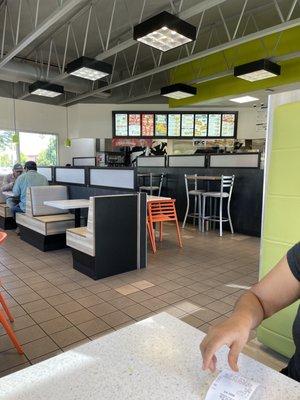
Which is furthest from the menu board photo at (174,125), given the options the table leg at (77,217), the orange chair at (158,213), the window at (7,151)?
the table leg at (77,217)

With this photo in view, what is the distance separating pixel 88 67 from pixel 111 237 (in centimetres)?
363

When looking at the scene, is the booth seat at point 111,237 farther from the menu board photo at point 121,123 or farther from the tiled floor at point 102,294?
the menu board photo at point 121,123

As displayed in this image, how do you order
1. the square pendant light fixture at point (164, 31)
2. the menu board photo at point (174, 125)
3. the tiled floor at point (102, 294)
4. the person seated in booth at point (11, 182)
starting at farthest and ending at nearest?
the menu board photo at point (174, 125)
the person seated in booth at point (11, 182)
the square pendant light fixture at point (164, 31)
the tiled floor at point (102, 294)

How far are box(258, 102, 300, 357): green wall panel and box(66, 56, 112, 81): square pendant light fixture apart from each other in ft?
15.0

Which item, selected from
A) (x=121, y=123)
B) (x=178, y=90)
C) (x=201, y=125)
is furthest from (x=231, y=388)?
(x=121, y=123)

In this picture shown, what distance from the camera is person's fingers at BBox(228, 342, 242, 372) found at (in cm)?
75

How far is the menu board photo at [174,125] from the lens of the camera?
947cm

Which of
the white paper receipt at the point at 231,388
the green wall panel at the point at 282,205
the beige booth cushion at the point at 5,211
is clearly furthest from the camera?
the beige booth cushion at the point at 5,211

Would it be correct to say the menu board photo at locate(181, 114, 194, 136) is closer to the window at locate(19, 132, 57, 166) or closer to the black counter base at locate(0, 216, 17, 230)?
the window at locate(19, 132, 57, 166)

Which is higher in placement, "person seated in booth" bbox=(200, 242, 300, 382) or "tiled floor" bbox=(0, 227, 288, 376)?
"person seated in booth" bbox=(200, 242, 300, 382)

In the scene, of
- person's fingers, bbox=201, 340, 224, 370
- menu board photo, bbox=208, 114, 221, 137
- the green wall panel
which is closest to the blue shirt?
the green wall panel

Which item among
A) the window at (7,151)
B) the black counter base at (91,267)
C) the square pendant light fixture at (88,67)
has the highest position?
the square pendant light fixture at (88,67)

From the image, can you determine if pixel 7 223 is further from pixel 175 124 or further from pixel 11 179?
pixel 175 124

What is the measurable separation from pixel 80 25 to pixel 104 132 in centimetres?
384
